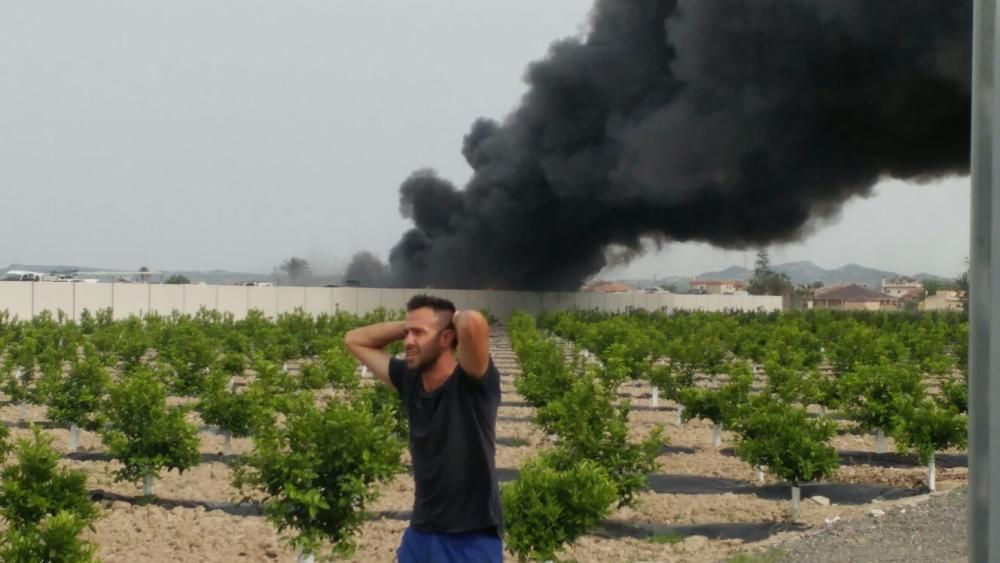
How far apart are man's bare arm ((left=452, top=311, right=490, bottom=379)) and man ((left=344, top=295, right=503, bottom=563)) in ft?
0.08

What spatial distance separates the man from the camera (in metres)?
4.34

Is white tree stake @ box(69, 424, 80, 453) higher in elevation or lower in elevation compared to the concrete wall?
lower

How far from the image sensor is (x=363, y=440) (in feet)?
29.0

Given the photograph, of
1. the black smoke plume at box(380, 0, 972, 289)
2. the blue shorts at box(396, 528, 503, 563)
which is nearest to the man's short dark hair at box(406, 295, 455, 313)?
the blue shorts at box(396, 528, 503, 563)

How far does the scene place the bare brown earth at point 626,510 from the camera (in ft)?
35.8

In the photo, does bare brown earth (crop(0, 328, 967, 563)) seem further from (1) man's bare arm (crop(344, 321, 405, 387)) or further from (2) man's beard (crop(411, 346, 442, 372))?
(2) man's beard (crop(411, 346, 442, 372))

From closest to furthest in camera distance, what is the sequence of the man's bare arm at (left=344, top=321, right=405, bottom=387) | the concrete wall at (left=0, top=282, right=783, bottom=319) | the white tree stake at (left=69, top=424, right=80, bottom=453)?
the man's bare arm at (left=344, top=321, right=405, bottom=387) < the white tree stake at (left=69, top=424, right=80, bottom=453) < the concrete wall at (left=0, top=282, right=783, bottom=319)

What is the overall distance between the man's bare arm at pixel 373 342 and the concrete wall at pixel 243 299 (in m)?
34.3

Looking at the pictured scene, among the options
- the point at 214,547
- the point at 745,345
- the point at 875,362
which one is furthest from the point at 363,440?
the point at 745,345

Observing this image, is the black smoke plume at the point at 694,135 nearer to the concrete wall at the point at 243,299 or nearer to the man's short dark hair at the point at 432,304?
the concrete wall at the point at 243,299

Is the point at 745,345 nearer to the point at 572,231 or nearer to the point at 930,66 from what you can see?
the point at 930,66

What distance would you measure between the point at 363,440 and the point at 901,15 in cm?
3411

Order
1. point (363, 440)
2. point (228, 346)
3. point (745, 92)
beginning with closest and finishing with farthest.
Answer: point (363, 440)
point (228, 346)
point (745, 92)

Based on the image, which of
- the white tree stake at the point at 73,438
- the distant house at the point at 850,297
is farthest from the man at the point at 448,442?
the distant house at the point at 850,297
